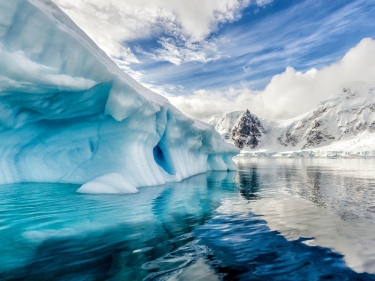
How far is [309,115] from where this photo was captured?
19912 cm

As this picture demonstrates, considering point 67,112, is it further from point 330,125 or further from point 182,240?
point 330,125

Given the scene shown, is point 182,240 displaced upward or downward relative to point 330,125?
downward

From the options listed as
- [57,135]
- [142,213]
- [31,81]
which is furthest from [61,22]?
[142,213]

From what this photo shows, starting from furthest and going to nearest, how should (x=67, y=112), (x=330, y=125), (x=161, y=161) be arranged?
(x=330, y=125) < (x=161, y=161) < (x=67, y=112)

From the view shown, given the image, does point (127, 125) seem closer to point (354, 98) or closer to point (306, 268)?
point (306, 268)

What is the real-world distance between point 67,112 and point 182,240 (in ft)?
26.3

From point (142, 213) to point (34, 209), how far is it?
2.93 m

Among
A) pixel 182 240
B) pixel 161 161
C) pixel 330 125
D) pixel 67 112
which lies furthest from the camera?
pixel 330 125

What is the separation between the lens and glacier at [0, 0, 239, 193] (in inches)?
269

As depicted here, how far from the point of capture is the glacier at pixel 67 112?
22.4 ft

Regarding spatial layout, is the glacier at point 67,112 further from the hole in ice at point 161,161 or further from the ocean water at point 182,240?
the ocean water at point 182,240

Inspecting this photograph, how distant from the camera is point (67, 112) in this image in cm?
985

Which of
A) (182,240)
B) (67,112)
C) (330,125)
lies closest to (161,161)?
(67,112)

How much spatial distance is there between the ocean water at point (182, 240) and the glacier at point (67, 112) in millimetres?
3245
